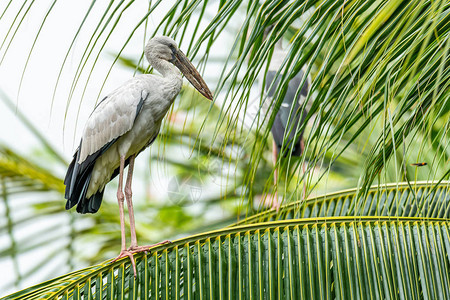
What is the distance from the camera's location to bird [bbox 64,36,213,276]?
8.32 ft

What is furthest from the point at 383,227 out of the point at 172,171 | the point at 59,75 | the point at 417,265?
the point at 172,171

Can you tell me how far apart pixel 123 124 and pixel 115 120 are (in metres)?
0.04

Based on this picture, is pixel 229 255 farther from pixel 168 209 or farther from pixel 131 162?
pixel 168 209

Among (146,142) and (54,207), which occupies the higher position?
(54,207)

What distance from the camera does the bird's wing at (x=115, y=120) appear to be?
99.3 inches

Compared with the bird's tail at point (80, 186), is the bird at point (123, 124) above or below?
above

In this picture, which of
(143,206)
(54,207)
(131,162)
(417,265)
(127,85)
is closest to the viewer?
(417,265)

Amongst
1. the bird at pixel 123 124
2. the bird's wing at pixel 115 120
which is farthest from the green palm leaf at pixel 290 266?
the bird's wing at pixel 115 120

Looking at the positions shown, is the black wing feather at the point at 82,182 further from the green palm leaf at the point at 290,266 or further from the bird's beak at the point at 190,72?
the green palm leaf at the point at 290,266

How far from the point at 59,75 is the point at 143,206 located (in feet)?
18.7

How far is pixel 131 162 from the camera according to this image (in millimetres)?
2775

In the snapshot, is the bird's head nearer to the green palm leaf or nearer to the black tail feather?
the black tail feather

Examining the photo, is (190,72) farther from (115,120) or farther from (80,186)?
(80,186)

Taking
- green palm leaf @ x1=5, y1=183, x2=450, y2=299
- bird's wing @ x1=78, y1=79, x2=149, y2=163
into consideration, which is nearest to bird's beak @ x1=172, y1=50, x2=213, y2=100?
bird's wing @ x1=78, y1=79, x2=149, y2=163
